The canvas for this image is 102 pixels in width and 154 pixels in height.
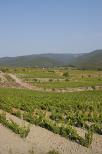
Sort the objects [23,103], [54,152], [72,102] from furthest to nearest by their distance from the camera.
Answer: [72,102] → [23,103] → [54,152]

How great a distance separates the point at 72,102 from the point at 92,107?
93.1 inches

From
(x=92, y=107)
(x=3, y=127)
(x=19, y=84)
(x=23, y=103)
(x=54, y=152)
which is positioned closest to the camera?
(x=54, y=152)

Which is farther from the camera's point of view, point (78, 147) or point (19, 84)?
point (19, 84)

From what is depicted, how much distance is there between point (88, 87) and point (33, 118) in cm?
3790

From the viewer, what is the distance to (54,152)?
15.9 meters

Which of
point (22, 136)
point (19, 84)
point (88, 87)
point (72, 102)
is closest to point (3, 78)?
point (19, 84)

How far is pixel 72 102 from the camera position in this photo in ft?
97.1

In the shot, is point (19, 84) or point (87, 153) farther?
point (19, 84)

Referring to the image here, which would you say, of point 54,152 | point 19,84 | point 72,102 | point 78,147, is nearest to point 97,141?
point 78,147

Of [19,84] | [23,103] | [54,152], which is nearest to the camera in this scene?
[54,152]

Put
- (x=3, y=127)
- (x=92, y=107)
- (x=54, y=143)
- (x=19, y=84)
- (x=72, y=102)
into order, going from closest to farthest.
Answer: (x=54, y=143) → (x=3, y=127) → (x=92, y=107) → (x=72, y=102) → (x=19, y=84)

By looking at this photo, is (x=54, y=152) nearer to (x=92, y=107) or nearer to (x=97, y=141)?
(x=97, y=141)

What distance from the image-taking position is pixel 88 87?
2266 inches

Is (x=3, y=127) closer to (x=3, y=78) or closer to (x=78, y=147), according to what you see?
(x=78, y=147)
